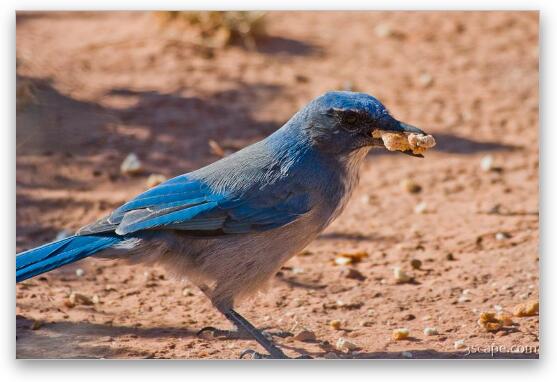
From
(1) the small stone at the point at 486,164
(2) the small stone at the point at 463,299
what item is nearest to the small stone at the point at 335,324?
(2) the small stone at the point at 463,299

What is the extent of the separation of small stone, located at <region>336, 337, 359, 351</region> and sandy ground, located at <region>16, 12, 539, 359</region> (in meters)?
0.05

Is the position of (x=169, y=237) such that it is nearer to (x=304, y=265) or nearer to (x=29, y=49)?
(x=304, y=265)

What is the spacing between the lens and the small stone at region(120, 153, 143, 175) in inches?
307

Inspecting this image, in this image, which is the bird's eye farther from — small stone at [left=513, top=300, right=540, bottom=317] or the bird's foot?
small stone at [left=513, top=300, right=540, bottom=317]

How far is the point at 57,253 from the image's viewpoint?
5098 mm

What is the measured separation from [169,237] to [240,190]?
0.46 meters

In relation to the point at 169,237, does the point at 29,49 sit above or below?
above

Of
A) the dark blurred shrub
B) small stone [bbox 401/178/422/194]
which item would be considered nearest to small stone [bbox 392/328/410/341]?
small stone [bbox 401/178/422/194]

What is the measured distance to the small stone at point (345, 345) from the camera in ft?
17.9

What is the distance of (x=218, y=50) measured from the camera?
9461 millimetres

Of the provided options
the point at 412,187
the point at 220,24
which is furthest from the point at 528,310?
the point at 220,24

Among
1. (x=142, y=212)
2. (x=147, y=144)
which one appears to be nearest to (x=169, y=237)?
(x=142, y=212)

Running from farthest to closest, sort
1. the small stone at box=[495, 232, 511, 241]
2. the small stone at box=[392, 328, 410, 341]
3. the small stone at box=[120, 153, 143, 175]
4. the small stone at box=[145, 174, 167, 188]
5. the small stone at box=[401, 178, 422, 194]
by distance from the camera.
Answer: the small stone at box=[120, 153, 143, 175]
the small stone at box=[401, 178, 422, 194]
the small stone at box=[145, 174, 167, 188]
the small stone at box=[495, 232, 511, 241]
the small stone at box=[392, 328, 410, 341]

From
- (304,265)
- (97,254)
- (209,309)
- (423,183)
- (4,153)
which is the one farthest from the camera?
(423,183)
